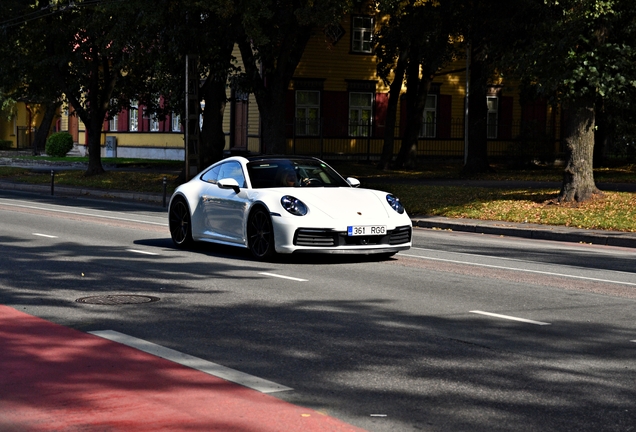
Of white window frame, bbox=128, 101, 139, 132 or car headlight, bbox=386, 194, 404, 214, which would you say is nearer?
car headlight, bbox=386, 194, 404, 214

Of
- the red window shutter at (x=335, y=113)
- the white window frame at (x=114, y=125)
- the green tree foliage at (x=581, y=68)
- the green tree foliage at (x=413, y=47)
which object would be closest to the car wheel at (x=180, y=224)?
the green tree foliage at (x=581, y=68)

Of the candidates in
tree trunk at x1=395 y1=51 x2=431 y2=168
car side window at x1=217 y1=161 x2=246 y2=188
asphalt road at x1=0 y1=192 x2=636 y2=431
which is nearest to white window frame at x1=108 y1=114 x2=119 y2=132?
tree trunk at x1=395 y1=51 x2=431 y2=168

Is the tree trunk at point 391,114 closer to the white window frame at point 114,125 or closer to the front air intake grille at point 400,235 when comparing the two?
the white window frame at point 114,125

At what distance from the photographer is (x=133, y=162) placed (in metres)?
52.9

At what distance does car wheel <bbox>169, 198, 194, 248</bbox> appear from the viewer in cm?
1588

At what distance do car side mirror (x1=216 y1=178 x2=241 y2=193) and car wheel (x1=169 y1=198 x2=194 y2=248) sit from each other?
49.3 inches

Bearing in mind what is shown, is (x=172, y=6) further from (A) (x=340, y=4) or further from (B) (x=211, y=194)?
(B) (x=211, y=194)

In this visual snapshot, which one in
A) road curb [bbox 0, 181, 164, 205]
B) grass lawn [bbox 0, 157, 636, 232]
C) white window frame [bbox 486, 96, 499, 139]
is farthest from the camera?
white window frame [bbox 486, 96, 499, 139]

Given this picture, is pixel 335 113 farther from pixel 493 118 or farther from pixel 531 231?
pixel 531 231

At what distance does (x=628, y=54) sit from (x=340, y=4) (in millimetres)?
8896

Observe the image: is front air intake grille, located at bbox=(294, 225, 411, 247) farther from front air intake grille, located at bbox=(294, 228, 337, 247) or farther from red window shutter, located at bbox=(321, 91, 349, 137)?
red window shutter, located at bbox=(321, 91, 349, 137)

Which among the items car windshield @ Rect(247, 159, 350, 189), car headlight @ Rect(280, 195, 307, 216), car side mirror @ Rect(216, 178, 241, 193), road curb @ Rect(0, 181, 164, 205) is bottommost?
road curb @ Rect(0, 181, 164, 205)

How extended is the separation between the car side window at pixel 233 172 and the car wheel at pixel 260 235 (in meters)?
0.75

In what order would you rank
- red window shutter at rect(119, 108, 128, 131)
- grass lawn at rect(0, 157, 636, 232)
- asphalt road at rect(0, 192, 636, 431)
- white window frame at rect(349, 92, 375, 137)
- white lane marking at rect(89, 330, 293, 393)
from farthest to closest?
red window shutter at rect(119, 108, 128, 131) → white window frame at rect(349, 92, 375, 137) → grass lawn at rect(0, 157, 636, 232) → white lane marking at rect(89, 330, 293, 393) → asphalt road at rect(0, 192, 636, 431)
